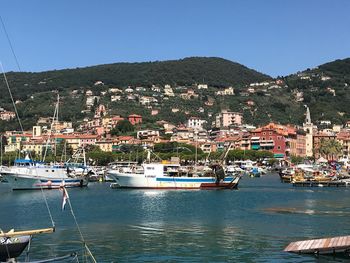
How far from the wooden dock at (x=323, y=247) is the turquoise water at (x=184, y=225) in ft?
1.67

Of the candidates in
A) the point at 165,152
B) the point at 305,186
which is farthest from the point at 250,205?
the point at 165,152

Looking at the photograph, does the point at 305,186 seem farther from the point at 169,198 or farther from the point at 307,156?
the point at 307,156

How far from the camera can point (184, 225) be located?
36000 mm

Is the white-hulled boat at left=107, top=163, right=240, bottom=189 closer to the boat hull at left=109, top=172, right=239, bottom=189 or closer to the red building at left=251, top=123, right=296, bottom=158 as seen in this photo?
the boat hull at left=109, top=172, right=239, bottom=189

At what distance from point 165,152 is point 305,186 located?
75475 mm

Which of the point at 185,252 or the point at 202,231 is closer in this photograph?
the point at 185,252

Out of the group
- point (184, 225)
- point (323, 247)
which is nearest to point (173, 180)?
point (184, 225)

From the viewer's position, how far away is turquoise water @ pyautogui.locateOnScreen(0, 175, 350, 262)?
2641 cm

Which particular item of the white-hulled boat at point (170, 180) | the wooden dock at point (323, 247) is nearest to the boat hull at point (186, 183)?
the white-hulled boat at point (170, 180)

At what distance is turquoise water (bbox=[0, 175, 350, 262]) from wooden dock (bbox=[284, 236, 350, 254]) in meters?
0.51

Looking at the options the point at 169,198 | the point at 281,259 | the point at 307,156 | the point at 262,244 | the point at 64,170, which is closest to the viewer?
the point at 281,259

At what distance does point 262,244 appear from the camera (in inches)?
1128

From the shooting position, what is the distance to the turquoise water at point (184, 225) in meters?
26.4

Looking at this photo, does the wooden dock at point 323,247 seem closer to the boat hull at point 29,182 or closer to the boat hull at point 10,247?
the boat hull at point 10,247
